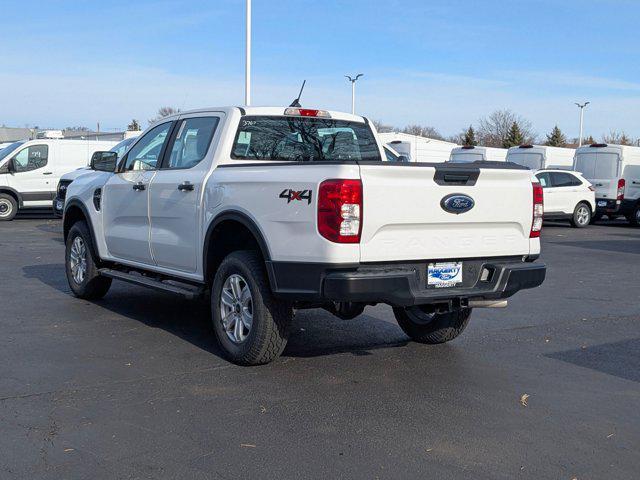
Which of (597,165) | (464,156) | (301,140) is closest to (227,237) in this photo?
(301,140)

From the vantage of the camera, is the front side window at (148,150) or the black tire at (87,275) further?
the black tire at (87,275)

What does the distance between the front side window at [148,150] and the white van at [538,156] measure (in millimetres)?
21402

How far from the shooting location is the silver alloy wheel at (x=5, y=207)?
19.8 meters

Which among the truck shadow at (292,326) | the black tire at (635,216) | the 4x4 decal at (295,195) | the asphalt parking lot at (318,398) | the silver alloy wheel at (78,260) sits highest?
the 4x4 decal at (295,195)

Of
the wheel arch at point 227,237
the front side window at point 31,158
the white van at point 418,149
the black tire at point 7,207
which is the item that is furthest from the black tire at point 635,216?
the wheel arch at point 227,237

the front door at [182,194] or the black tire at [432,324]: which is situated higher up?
the front door at [182,194]

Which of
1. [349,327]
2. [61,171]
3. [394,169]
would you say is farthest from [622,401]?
[61,171]

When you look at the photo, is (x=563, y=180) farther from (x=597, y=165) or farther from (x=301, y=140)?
(x=301, y=140)

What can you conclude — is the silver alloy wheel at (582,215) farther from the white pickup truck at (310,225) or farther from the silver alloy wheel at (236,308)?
the silver alloy wheel at (236,308)

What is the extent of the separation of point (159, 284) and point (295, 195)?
216cm

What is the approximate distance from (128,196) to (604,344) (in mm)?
4681

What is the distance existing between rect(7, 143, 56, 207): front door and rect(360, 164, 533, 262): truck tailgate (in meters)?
16.7

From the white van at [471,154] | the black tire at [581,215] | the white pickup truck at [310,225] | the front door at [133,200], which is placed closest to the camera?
the white pickup truck at [310,225]

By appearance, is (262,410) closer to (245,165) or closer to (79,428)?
(79,428)
